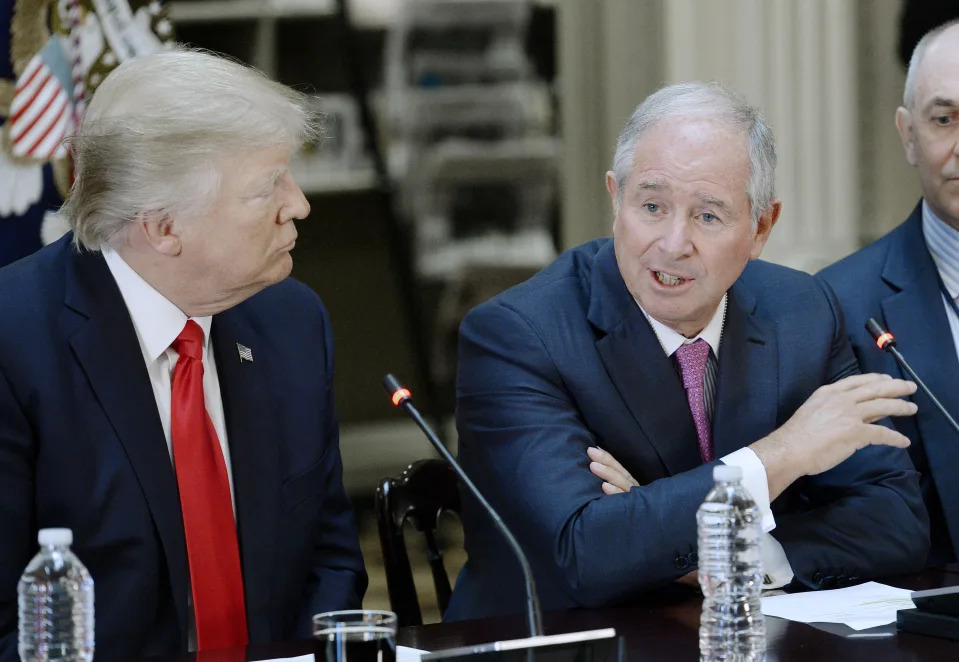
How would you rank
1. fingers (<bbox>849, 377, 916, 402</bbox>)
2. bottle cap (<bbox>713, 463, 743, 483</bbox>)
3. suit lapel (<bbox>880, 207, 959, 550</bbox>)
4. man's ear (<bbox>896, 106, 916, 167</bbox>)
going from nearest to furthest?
1. bottle cap (<bbox>713, 463, 743, 483</bbox>)
2. fingers (<bbox>849, 377, 916, 402</bbox>)
3. suit lapel (<bbox>880, 207, 959, 550</bbox>)
4. man's ear (<bbox>896, 106, 916, 167</bbox>)

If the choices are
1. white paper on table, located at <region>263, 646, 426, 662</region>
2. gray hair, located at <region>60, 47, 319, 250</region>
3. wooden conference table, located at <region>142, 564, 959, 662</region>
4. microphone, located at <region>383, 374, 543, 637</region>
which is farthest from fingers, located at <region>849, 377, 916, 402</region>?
gray hair, located at <region>60, 47, 319, 250</region>

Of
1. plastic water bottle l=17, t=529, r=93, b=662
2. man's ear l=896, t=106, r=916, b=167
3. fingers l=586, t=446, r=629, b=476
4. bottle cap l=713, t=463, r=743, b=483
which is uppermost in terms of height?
man's ear l=896, t=106, r=916, b=167

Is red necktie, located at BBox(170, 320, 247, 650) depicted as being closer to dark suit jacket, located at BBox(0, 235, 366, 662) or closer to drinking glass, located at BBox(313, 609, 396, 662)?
dark suit jacket, located at BBox(0, 235, 366, 662)

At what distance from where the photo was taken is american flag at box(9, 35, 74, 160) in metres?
3.50

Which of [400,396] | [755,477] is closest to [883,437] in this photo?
[755,477]

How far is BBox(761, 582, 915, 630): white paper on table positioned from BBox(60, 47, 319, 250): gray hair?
1.02 m

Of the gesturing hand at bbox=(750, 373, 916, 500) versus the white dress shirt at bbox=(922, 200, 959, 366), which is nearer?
the gesturing hand at bbox=(750, 373, 916, 500)

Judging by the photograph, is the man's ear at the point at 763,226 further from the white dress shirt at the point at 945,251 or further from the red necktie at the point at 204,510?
the red necktie at the point at 204,510

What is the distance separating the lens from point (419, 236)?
17.9ft

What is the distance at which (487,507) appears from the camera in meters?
1.76

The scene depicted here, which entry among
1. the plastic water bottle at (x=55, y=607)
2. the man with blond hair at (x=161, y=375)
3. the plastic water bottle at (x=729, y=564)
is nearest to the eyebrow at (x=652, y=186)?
the man with blond hair at (x=161, y=375)

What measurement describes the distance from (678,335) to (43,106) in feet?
6.33

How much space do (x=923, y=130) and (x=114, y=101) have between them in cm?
174

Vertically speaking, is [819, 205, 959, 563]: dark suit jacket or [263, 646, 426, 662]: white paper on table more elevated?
[819, 205, 959, 563]: dark suit jacket
